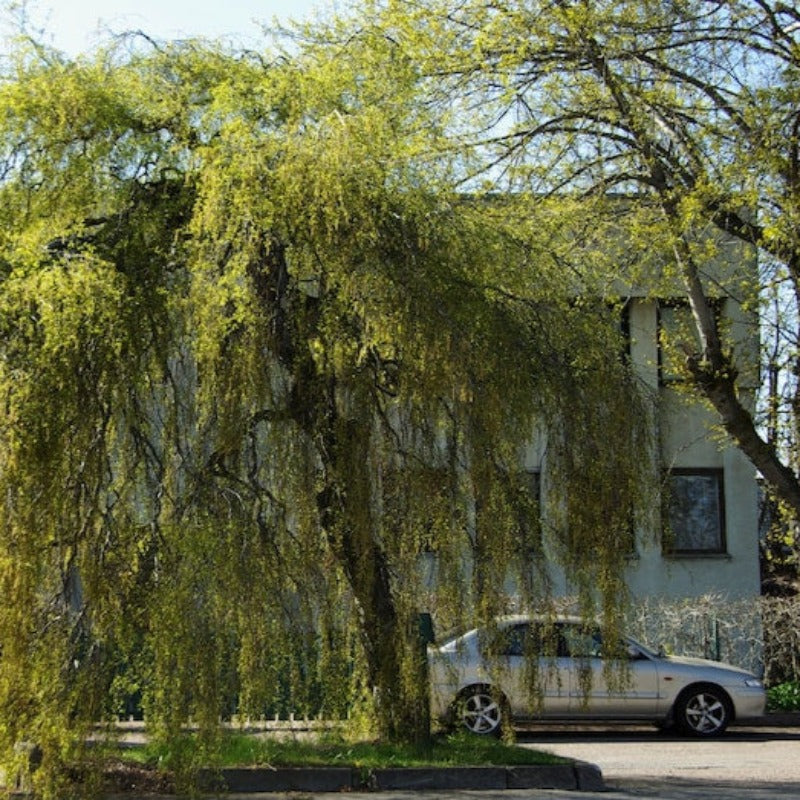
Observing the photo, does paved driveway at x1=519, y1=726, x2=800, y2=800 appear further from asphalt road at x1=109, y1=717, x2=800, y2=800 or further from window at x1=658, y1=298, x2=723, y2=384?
window at x1=658, y1=298, x2=723, y2=384

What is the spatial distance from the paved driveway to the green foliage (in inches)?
52.5

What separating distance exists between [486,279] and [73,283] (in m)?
3.52

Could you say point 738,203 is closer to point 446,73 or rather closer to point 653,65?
point 653,65

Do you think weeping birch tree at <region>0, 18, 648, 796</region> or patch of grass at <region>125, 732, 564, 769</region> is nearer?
weeping birch tree at <region>0, 18, 648, 796</region>

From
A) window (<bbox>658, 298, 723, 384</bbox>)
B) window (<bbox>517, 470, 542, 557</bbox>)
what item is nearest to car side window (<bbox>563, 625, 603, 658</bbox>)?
window (<bbox>517, 470, 542, 557</bbox>)

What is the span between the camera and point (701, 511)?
26.0 meters

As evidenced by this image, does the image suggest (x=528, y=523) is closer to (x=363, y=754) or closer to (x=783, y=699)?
(x=363, y=754)

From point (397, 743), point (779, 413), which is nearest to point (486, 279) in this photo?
point (397, 743)

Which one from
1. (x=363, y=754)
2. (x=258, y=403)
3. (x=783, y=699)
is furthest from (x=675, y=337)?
(x=258, y=403)

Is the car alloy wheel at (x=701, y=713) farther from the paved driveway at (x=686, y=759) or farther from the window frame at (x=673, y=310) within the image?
the window frame at (x=673, y=310)

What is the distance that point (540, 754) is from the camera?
42.3 ft

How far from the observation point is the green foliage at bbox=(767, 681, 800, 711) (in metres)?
21.8

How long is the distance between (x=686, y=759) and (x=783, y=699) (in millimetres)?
7092

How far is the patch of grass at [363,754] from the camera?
38.8ft
